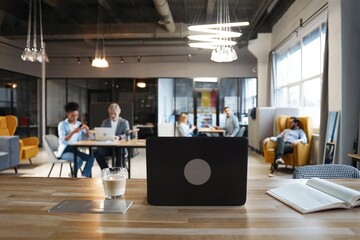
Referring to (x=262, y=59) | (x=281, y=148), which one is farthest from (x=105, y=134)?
(x=262, y=59)

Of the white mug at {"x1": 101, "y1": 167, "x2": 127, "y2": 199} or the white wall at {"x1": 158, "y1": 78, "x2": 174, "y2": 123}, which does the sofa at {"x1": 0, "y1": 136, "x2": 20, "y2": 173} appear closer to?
the white mug at {"x1": 101, "y1": 167, "x2": 127, "y2": 199}

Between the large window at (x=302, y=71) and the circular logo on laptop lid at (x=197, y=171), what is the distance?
526 cm

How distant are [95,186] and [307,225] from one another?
869 mm

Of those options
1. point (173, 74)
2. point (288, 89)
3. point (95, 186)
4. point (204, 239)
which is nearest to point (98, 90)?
point (173, 74)

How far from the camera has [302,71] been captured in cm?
669

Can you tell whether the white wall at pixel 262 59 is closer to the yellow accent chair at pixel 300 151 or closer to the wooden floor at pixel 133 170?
the wooden floor at pixel 133 170

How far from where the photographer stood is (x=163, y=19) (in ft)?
22.3

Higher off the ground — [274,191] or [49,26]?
[49,26]

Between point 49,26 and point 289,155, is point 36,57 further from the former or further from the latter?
point 289,155

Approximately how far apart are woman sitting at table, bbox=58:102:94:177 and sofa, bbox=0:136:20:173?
1.36m

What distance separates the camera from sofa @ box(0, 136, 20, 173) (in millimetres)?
4986

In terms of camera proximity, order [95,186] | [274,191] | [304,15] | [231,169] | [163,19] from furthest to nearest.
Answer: [163,19] < [304,15] < [95,186] < [274,191] < [231,169]

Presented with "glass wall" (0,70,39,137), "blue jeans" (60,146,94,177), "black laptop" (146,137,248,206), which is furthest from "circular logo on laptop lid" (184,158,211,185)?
"glass wall" (0,70,39,137)

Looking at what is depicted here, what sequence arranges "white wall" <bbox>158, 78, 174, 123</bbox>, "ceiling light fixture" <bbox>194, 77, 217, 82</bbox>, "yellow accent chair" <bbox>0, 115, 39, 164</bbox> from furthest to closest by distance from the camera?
1. "white wall" <bbox>158, 78, 174, 123</bbox>
2. "ceiling light fixture" <bbox>194, 77, 217, 82</bbox>
3. "yellow accent chair" <bbox>0, 115, 39, 164</bbox>
